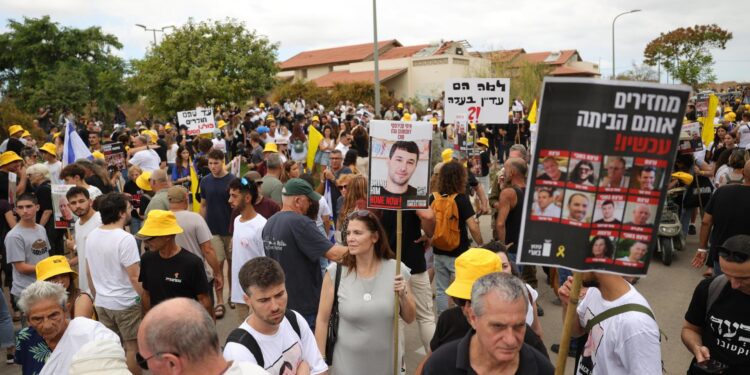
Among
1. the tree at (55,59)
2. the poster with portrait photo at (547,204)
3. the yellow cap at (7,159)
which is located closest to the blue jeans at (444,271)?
the poster with portrait photo at (547,204)

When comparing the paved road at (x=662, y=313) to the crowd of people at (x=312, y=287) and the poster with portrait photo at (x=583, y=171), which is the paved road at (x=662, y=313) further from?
the poster with portrait photo at (x=583, y=171)

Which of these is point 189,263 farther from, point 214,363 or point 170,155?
point 170,155

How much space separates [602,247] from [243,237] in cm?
372

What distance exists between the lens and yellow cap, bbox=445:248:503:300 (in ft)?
10.3

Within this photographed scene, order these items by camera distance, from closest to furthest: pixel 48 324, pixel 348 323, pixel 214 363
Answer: pixel 214 363 → pixel 48 324 → pixel 348 323

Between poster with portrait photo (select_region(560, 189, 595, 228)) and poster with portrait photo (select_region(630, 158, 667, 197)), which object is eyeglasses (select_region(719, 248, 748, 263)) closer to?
poster with portrait photo (select_region(630, 158, 667, 197))

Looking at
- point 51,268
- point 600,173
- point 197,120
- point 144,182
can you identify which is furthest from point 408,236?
point 197,120

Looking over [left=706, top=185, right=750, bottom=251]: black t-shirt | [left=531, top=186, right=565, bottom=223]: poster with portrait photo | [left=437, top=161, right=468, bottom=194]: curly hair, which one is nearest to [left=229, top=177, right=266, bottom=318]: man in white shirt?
[left=437, top=161, right=468, bottom=194]: curly hair

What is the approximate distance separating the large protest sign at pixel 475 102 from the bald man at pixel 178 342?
26.8 ft

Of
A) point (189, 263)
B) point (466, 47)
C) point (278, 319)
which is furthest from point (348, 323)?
point (466, 47)

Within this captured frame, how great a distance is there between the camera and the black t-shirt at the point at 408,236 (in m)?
5.23

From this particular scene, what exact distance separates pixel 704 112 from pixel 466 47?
48314mm

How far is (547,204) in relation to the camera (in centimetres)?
227

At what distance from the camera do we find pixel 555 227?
2.28m
